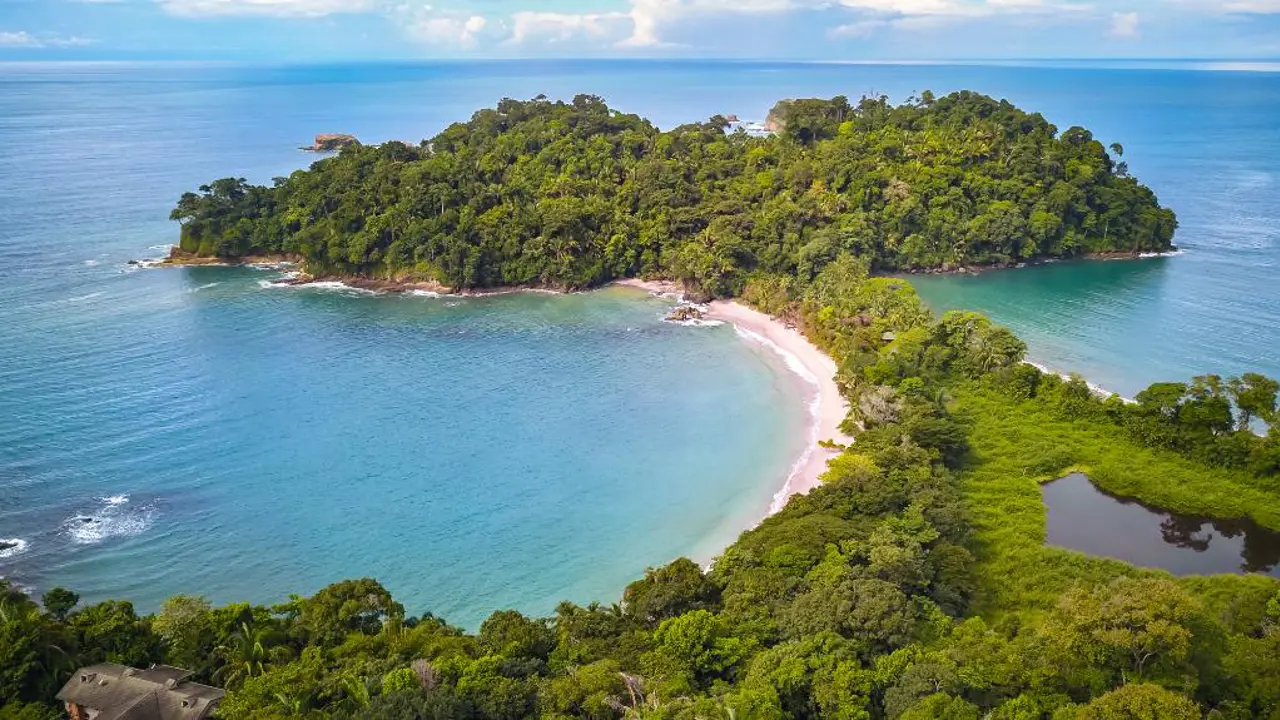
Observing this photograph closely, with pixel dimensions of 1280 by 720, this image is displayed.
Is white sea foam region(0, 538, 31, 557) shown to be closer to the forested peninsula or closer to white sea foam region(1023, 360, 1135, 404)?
the forested peninsula

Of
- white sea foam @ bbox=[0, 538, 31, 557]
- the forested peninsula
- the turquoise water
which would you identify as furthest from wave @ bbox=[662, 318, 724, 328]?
white sea foam @ bbox=[0, 538, 31, 557]

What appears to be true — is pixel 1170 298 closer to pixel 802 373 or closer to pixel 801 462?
pixel 802 373

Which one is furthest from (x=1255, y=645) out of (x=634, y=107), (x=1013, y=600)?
(x=634, y=107)

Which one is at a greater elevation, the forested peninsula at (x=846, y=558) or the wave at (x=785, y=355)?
the forested peninsula at (x=846, y=558)

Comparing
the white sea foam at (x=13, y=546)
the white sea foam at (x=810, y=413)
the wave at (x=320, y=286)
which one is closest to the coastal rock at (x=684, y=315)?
the white sea foam at (x=810, y=413)

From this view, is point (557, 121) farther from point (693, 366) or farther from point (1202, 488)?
point (1202, 488)

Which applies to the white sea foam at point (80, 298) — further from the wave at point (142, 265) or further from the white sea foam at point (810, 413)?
the white sea foam at point (810, 413)
